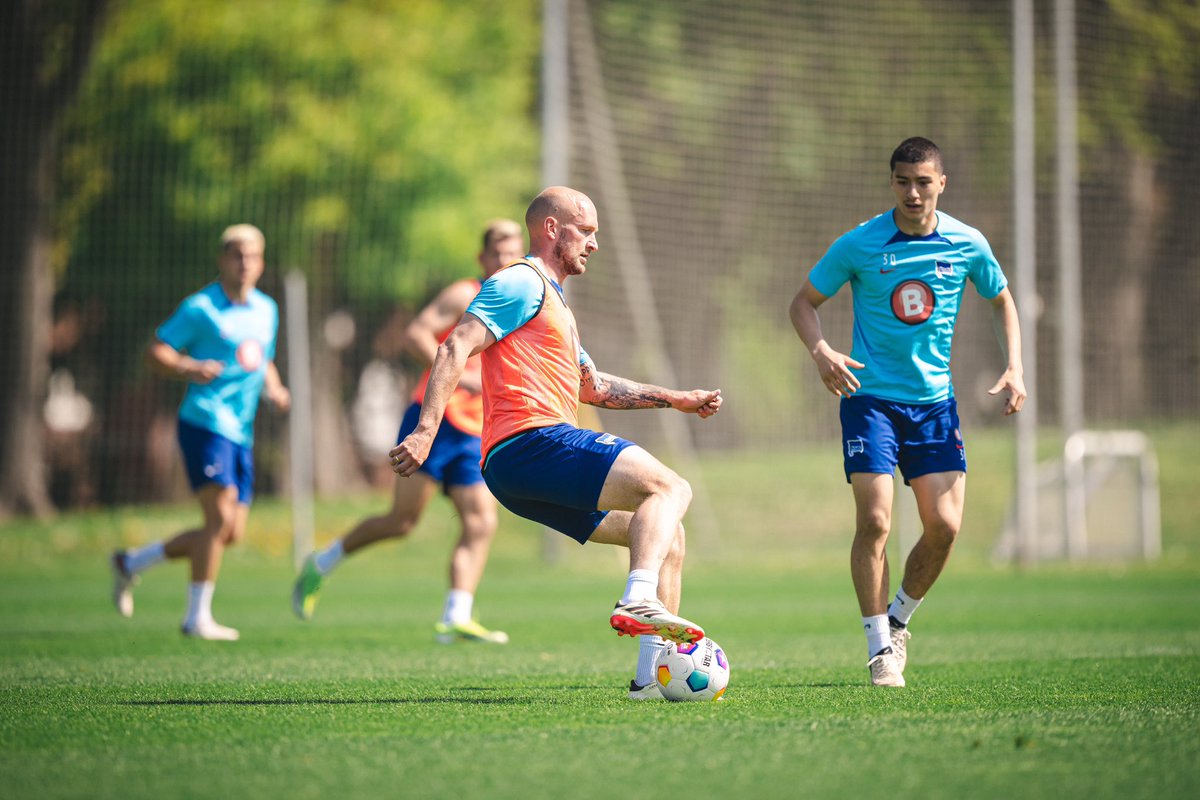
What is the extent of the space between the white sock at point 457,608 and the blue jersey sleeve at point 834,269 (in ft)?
11.3

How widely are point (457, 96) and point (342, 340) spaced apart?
8.52 meters

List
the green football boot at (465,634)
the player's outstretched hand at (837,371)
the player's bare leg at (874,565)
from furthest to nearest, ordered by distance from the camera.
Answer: the green football boot at (465,634) → the player's bare leg at (874,565) → the player's outstretched hand at (837,371)

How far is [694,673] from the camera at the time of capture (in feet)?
19.0

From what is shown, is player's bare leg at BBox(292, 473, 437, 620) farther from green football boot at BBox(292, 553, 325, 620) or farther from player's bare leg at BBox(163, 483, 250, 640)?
player's bare leg at BBox(163, 483, 250, 640)

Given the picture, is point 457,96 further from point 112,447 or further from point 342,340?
point 112,447

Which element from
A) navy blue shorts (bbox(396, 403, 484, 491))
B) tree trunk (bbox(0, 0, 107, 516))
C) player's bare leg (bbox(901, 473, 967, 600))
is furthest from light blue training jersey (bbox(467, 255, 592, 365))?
tree trunk (bbox(0, 0, 107, 516))

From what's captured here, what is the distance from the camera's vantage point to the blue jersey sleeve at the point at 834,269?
674 centimetres

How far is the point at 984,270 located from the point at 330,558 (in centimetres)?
480

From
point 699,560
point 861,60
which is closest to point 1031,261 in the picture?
point 861,60

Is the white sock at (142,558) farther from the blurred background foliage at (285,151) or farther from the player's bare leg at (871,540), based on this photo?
the blurred background foliage at (285,151)

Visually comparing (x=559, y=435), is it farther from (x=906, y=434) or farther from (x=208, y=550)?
(x=208, y=550)

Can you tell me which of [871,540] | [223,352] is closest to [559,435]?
[871,540]

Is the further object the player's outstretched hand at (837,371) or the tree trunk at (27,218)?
the tree trunk at (27,218)

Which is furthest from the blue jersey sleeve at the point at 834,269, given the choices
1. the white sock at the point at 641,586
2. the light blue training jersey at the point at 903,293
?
the white sock at the point at 641,586
